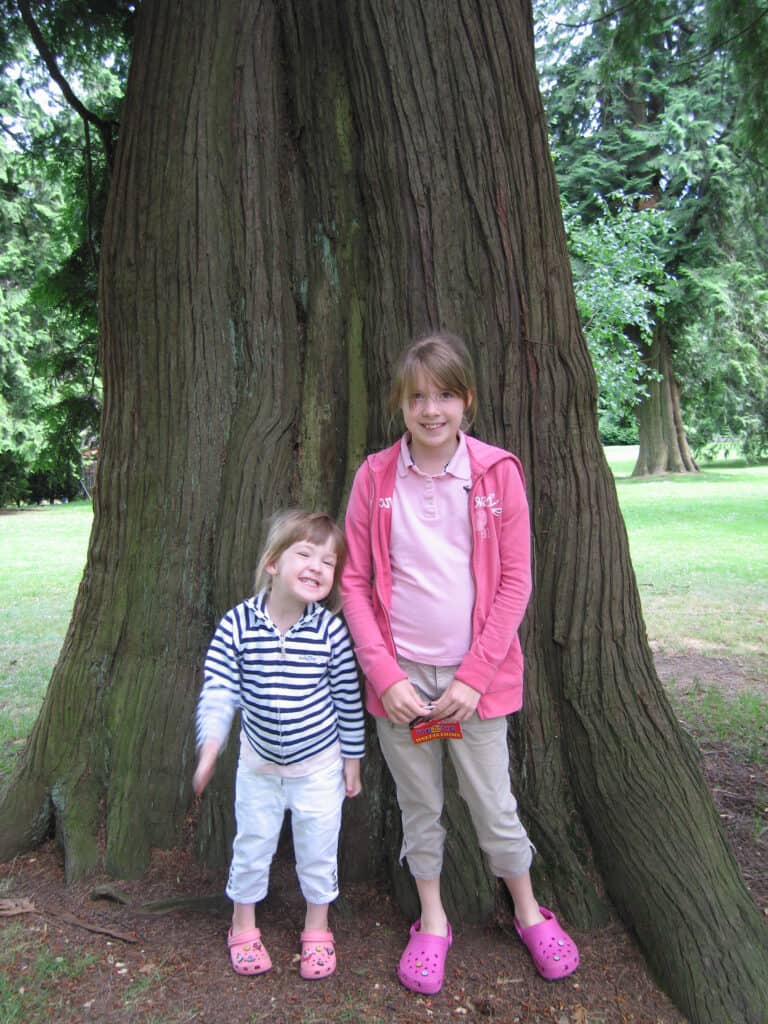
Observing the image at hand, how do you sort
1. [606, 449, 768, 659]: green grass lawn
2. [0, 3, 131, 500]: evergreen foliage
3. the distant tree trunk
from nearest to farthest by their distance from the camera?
1. [0, 3, 131, 500]: evergreen foliage
2. [606, 449, 768, 659]: green grass lawn
3. the distant tree trunk

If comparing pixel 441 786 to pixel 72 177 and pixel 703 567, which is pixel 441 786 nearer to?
pixel 72 177

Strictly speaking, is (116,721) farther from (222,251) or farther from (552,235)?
(552,235)

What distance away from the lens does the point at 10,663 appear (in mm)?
6887

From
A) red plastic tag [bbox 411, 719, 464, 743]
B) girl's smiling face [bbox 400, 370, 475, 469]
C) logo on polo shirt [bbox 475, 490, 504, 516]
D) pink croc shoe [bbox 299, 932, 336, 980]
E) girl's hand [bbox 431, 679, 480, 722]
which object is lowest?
pink croc shoe [bbox 299, 932, 336, 980]

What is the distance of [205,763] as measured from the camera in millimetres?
2361

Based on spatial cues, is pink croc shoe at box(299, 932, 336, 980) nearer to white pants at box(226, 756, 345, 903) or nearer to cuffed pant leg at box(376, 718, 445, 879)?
white pants at box(226, 756, 345, 903)

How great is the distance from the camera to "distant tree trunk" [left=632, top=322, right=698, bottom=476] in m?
25.0

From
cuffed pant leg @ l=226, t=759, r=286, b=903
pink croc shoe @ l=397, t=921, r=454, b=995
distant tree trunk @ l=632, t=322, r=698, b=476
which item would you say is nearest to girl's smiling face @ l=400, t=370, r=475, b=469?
cuffed pant leg @ l=226, t=759, r=286, b=903

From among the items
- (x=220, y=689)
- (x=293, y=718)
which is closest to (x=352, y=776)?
(x=293, y=718)

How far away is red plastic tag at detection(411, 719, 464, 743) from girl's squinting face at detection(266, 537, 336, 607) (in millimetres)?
500

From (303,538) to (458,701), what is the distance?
694 millimetres

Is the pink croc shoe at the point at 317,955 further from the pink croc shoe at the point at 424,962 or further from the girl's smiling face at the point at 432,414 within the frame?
the girl's smiling face at the point at 432,414

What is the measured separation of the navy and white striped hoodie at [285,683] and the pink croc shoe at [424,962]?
0.61 m

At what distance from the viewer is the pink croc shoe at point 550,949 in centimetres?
257
